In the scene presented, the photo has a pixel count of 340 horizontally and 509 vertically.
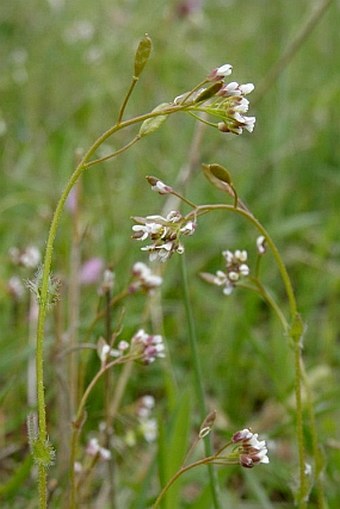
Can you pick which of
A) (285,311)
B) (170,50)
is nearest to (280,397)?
(285,311)

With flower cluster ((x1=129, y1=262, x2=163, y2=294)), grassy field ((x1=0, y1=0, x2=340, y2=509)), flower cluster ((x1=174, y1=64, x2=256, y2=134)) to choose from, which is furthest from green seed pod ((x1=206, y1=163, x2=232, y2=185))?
flower cluster ((x1=129, y1=262, x2=163, y2=294))

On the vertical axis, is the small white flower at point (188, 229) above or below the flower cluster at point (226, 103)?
below

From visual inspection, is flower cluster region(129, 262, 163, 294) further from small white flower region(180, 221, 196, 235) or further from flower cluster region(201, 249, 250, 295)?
small white flower region(180, 221, 196, 235)

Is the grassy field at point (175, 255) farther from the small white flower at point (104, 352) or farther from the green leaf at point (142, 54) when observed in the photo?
the green leaf at point (142, 54)

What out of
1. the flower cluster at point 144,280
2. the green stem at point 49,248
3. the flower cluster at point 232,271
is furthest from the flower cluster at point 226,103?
the flower cluster at point 144,280

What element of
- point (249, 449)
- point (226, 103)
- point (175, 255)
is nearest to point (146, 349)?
point (249, 449)

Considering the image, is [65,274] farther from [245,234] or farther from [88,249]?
[245,234]
